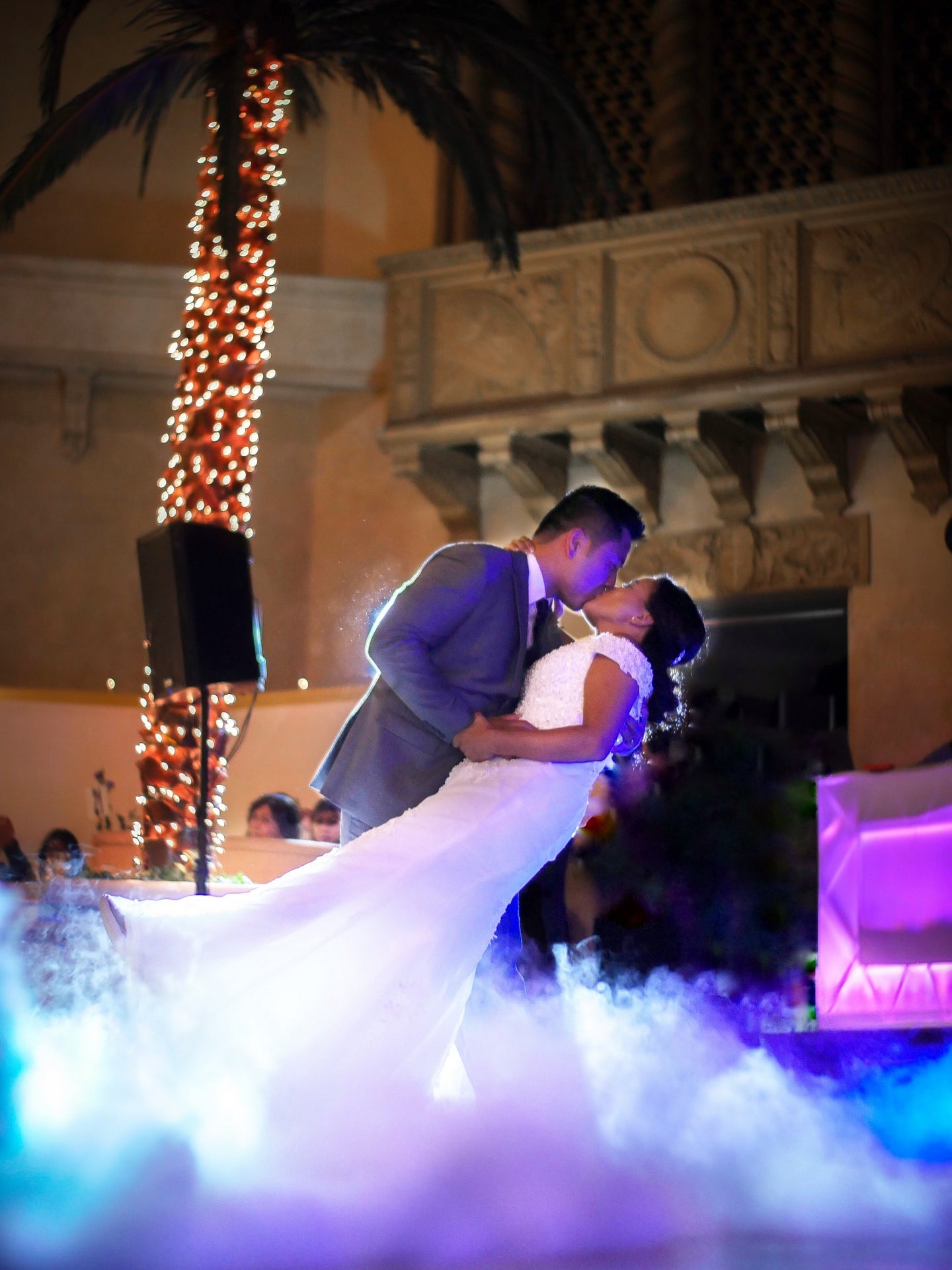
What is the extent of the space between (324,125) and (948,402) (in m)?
5.59

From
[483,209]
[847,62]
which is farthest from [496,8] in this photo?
[847,62]

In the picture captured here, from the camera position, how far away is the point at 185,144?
1230 cm

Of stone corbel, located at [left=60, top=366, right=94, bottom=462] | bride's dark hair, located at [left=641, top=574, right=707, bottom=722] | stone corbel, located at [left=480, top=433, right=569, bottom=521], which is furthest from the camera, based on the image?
stone corbel, located at [left=60, top=366, right=94, bottom=462]

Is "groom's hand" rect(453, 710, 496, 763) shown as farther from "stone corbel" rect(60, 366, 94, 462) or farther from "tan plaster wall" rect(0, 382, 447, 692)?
"stone corbel" rect(60, 366, 94, 462)

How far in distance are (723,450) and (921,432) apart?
1.27 metres

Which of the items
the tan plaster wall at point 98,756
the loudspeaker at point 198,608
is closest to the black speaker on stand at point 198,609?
the loudspeaker at point 198,608

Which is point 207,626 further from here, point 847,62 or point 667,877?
point 847,62

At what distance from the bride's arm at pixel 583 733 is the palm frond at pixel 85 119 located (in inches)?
208

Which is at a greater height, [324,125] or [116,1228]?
[324,125]

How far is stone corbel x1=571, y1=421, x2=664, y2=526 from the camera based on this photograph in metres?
10.3

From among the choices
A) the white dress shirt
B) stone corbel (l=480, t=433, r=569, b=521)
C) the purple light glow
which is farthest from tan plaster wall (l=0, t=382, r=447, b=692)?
the white dress shirt

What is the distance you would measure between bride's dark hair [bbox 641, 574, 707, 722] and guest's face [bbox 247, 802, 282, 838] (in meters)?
4.55

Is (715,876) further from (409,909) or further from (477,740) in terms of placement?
(409,909)

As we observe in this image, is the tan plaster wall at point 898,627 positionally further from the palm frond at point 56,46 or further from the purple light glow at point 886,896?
the palm frond at point 56,46
